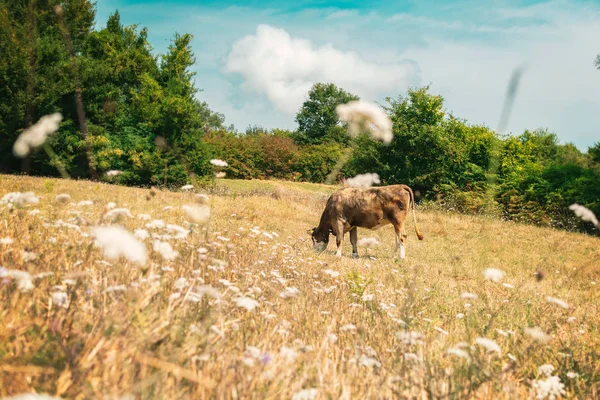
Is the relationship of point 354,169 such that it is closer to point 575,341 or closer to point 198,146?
point 198,146

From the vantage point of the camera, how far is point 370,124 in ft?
10.3

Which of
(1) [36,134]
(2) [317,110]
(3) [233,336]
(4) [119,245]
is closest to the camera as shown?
(4) [119,245]

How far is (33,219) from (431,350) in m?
4.69

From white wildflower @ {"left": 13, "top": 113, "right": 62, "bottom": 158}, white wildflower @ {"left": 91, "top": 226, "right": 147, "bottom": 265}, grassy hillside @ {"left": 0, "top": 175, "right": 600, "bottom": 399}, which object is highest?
white wildflower @ {"left": 13, "top": 113, "right": 62, "bottom": 158}

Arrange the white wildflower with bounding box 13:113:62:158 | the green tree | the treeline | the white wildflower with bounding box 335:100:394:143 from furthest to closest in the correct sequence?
the green tree
the treeline
the white wildflower with bounding box 335:100:394:143
the white wildflower with bounding box 13:113:62:158

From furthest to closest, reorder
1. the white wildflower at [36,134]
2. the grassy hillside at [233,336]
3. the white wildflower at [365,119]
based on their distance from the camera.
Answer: the white wildflower at [365,119] → the white wildflower at [36,134] → the grassy hillside at [233,336]

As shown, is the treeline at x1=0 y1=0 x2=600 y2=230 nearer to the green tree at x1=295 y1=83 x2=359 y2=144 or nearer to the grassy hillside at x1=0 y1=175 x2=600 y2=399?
the grassy hillside at x1=0 y1=175 x2=600 y2=399

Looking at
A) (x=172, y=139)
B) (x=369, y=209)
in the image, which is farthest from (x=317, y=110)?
(x=369, y=209)

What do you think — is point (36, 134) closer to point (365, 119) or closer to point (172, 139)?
point (365, 119)

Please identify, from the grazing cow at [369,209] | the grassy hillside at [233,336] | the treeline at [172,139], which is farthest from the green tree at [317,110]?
the grassy hillside at [233,336]

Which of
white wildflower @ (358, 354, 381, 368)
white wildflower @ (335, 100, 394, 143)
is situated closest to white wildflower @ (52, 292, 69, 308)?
white wildflower @ (358, 354, 381, 368)

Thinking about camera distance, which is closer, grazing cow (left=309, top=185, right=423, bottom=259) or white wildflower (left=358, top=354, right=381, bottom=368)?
white wildflower (left=358, top=354, right=381, bottom=368)

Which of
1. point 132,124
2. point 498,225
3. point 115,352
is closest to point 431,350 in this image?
point 115,352

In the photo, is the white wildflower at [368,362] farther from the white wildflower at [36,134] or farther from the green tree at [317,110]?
the green tree at [317,110]
